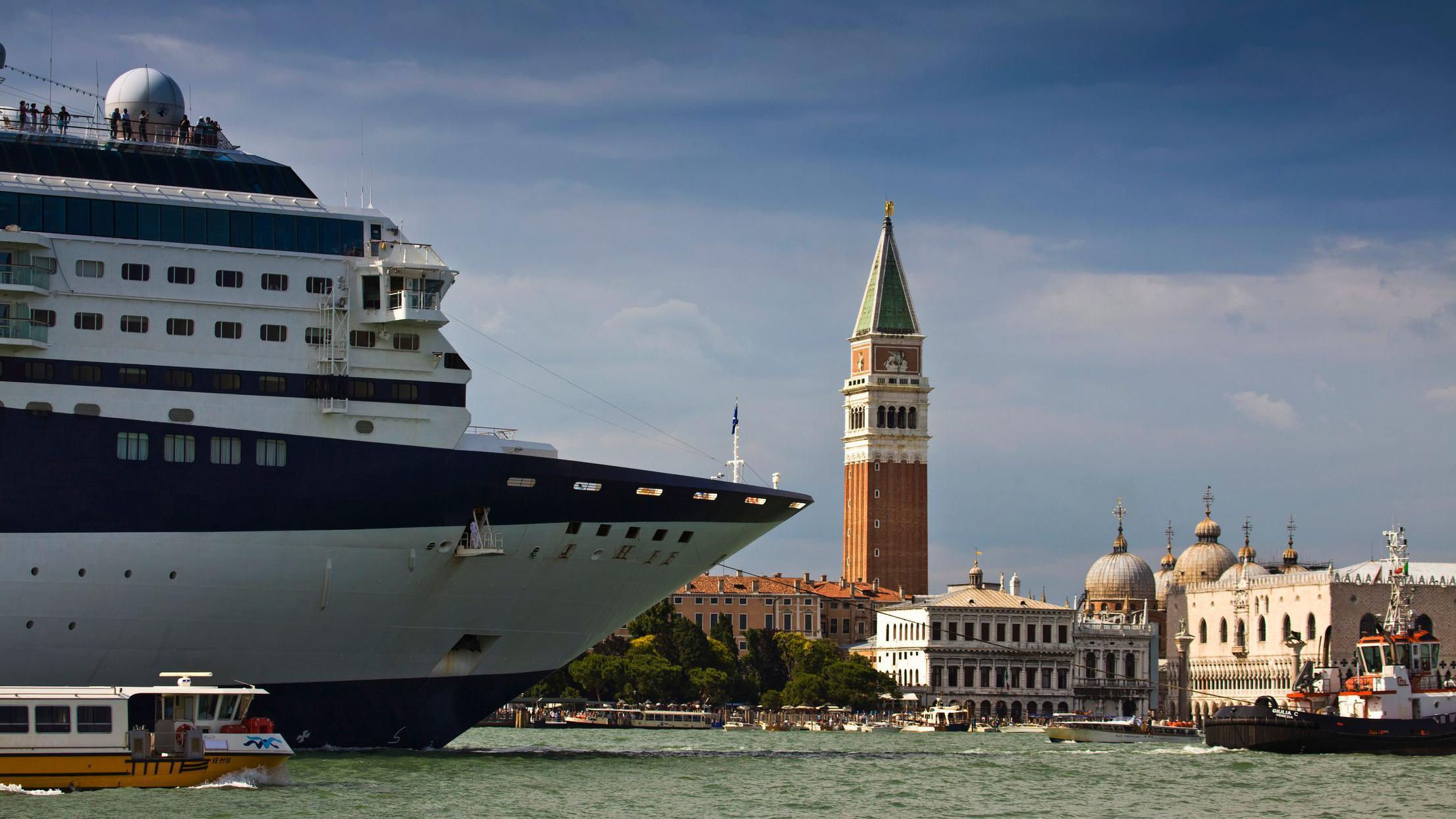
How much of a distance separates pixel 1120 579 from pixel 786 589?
118 feet

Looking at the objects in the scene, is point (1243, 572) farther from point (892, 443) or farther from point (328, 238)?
point (328, 238)

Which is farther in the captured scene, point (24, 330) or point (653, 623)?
point (653, 623)

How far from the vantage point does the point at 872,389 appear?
160 metres

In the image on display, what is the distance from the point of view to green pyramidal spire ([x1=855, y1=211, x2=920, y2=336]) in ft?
527

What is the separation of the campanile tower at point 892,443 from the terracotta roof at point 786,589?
8.18 feet

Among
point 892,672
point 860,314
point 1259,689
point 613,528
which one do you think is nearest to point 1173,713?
point 1259,689

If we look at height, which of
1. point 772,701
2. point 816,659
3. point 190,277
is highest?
point 190,277

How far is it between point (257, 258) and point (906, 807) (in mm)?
18488

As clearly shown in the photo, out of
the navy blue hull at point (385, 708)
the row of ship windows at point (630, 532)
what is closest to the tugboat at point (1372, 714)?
the row of ship windows at point (630, 532)

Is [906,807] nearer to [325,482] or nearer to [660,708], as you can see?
[325,482]

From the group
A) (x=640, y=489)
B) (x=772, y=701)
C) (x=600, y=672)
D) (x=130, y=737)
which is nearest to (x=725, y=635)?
(x=772, y=701)

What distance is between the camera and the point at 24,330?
141 ft

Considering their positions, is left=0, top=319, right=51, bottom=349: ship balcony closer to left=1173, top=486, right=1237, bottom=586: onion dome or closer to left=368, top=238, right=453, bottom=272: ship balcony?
left=368, top=238, right=453, bottom=272: ship balcony

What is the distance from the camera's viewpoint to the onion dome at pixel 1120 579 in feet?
573
